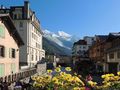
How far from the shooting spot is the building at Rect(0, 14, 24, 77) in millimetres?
42875

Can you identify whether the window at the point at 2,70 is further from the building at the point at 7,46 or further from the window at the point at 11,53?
the window at the point at 11,53

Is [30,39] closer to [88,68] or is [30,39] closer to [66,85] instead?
[88,68]

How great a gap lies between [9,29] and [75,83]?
32.4m

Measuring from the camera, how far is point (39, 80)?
16.8m

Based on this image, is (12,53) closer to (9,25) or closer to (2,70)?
(9,25)

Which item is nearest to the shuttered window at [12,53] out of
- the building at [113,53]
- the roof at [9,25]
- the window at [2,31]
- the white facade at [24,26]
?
the roof at [9,25]

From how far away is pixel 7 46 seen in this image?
149 ft

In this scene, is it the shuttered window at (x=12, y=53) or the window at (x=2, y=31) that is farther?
the shuttered window at (x=12, y=53)

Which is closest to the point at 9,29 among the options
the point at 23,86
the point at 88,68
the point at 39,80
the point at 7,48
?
the point at 7,48

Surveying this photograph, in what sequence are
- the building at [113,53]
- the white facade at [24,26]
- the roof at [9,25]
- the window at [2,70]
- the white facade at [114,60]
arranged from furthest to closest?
the white facade at [24,26] < the building at [113,53] < the white facade at [114,60] < the roof at [9,25] < the window at [2,70]

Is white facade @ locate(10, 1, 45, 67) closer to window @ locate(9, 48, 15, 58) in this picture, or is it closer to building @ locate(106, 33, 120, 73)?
building @ locate(106, 33, 120, 73)

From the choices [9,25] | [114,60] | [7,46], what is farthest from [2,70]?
[114,60]

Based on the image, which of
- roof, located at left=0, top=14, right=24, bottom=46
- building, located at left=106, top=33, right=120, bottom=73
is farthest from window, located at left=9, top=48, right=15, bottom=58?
building, located at left=106, top=33, right=120, bottom=73

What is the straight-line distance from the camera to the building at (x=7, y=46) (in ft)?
141
